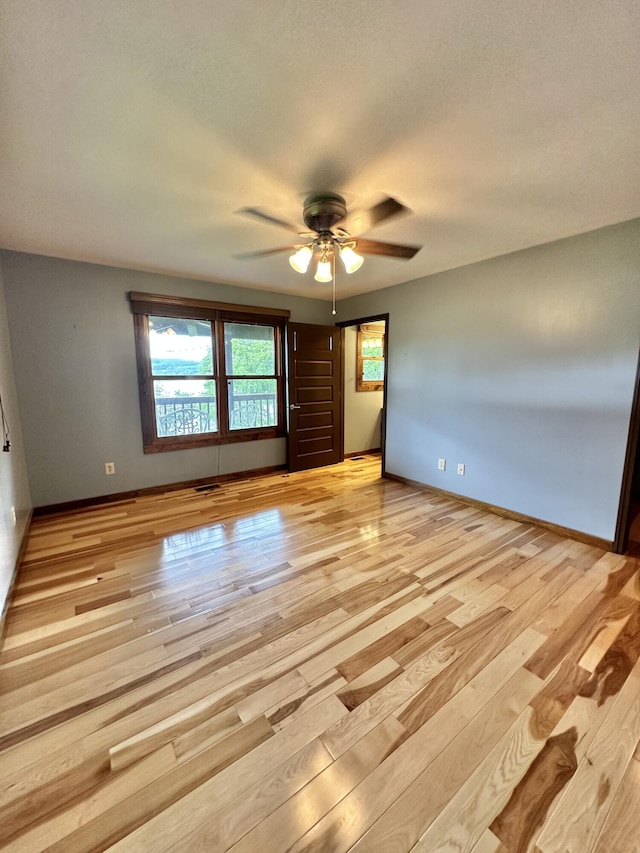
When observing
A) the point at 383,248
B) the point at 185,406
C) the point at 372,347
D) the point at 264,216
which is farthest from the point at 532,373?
the point at 185,406

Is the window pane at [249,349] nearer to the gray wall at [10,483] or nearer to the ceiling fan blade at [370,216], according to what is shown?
the gray wall at [10,483]

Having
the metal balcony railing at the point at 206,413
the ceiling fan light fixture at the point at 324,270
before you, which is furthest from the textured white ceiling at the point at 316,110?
the metal balcony railing at the point at 206,413

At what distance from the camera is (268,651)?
1637mm

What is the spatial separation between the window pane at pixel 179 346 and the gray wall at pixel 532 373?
2323mm

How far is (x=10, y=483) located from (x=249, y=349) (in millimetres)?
2720

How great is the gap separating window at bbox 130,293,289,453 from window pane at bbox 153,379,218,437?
10 millimetres

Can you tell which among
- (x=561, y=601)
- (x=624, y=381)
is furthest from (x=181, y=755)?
(x=624, y=381)

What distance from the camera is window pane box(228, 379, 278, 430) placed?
169 inches

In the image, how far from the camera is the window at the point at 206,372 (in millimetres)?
3662

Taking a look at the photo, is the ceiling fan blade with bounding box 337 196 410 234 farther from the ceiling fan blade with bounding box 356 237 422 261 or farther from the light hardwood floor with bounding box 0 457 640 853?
the light hardwood floor with bounding box 0 457 640 853

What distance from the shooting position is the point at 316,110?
1379mm

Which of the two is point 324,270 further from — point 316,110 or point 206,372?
point 206,372

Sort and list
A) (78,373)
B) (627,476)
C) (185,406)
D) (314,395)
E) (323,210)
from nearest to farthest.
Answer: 1. (323,210)
2. (627,476)
3. (78,373)
4. (185,406)
5. (314,395)

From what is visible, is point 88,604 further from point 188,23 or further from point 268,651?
point 188,23
